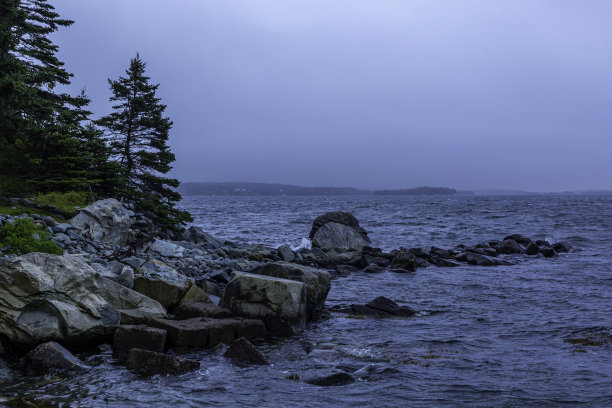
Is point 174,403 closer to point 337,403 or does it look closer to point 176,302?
point 337,403

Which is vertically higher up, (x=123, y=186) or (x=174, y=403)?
(x=123, y=186)

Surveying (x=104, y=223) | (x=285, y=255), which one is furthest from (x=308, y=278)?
(x=285, y=255)

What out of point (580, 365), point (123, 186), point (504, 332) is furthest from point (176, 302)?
point (123, 186)

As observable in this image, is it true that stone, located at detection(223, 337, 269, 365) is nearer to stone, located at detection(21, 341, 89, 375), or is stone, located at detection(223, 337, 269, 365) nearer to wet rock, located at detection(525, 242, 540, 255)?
stone, located at detection(21, 341, 89, 375)

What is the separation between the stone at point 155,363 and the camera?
27.7 feet

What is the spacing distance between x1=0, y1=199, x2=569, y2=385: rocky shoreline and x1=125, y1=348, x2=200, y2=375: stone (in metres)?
0.02

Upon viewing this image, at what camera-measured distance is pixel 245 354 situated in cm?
936

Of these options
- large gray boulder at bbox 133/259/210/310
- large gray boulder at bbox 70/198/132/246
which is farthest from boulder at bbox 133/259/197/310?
large gray boulder at bbox 70/198/132/246

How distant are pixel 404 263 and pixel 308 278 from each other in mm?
10940

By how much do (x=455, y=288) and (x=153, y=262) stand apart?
434 inches

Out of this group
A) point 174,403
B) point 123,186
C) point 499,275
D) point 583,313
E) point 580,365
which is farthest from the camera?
point 123,186

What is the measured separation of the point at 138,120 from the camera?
2525 cm

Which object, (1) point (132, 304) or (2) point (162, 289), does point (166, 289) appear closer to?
(2) point (162, 289)

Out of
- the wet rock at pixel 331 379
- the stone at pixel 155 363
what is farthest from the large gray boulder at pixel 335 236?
→ the stone at pixel 155 363
